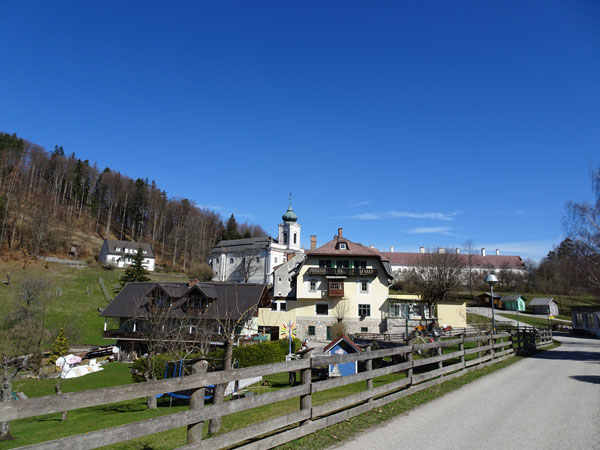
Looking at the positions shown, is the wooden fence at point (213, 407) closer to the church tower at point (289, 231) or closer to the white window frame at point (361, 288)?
the white window frame at point (361, 288)

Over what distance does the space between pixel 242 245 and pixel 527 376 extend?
90.1 metres

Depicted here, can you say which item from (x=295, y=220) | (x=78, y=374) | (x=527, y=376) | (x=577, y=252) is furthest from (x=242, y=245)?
(x=527, y=376)

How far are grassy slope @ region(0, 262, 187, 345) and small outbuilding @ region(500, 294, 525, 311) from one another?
222 feet

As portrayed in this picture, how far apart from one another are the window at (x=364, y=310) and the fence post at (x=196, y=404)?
4353cm

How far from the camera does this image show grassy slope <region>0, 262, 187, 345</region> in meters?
42.7

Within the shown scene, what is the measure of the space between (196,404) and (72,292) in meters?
57.7

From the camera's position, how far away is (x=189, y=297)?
39125 millimetres

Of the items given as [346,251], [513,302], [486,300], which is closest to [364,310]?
[346,251]

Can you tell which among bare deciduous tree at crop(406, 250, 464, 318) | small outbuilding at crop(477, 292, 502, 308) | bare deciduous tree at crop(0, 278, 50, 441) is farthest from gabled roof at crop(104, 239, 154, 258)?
small outbuilding at crop(477, 292, 502, 308)

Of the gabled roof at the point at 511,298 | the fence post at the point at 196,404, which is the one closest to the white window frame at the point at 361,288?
the fence post at the point at 196,404

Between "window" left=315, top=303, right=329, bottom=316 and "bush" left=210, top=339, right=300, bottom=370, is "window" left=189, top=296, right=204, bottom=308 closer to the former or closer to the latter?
"bush" left=210, top=339, right=300, bottom=370

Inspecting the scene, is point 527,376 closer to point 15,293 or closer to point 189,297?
point 189,297

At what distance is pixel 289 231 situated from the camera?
10244 centimetres

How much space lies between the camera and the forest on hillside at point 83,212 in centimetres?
7300
